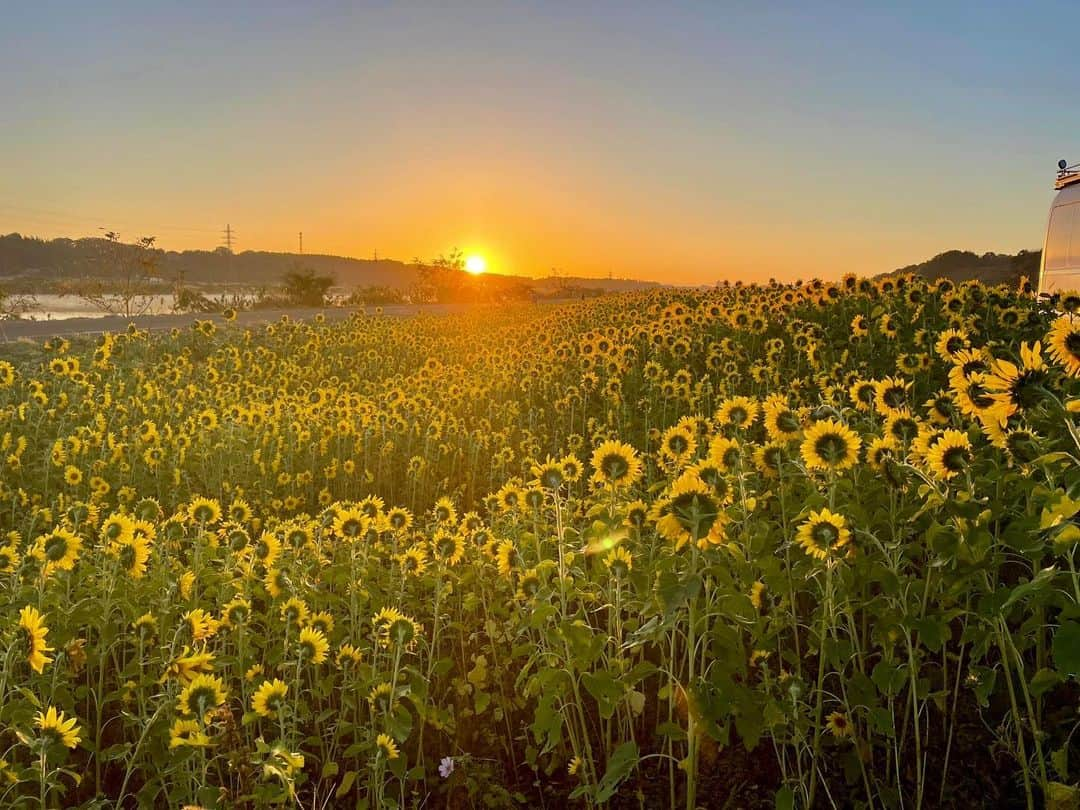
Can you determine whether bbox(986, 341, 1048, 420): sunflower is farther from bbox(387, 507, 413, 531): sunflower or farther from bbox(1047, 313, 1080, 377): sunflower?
bbox(387, 507, 413, 531): sunflower

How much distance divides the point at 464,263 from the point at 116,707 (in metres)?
45.6

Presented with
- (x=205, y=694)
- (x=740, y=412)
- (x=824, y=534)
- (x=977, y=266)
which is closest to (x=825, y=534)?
(x=824, y=534)

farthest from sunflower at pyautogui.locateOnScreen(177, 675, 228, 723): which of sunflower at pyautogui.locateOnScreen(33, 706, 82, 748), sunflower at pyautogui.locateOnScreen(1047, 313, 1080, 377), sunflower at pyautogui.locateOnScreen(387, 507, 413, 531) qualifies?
sunflower at pyautogui.locateOnScreen(1047, 313, 1080, 377)

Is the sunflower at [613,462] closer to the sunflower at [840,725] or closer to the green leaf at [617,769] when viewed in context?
the green leaf at [617,769]

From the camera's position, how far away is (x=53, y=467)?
7.81 meters

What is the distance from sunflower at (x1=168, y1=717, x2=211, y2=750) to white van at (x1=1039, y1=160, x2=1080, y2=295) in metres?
9.72

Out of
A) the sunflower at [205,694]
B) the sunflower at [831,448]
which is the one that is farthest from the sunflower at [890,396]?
the sunflower at [205,694]

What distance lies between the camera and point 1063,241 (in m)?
9.78

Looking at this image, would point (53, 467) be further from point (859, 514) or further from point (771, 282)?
point (771, 282)

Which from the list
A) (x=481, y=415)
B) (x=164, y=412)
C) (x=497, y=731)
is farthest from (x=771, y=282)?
(x=497, y=731)

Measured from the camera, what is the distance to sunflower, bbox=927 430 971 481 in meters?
2.77

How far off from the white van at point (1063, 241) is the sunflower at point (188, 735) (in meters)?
9.72

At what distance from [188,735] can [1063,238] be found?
10.4m

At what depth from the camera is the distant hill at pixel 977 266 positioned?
38406 millimetres
